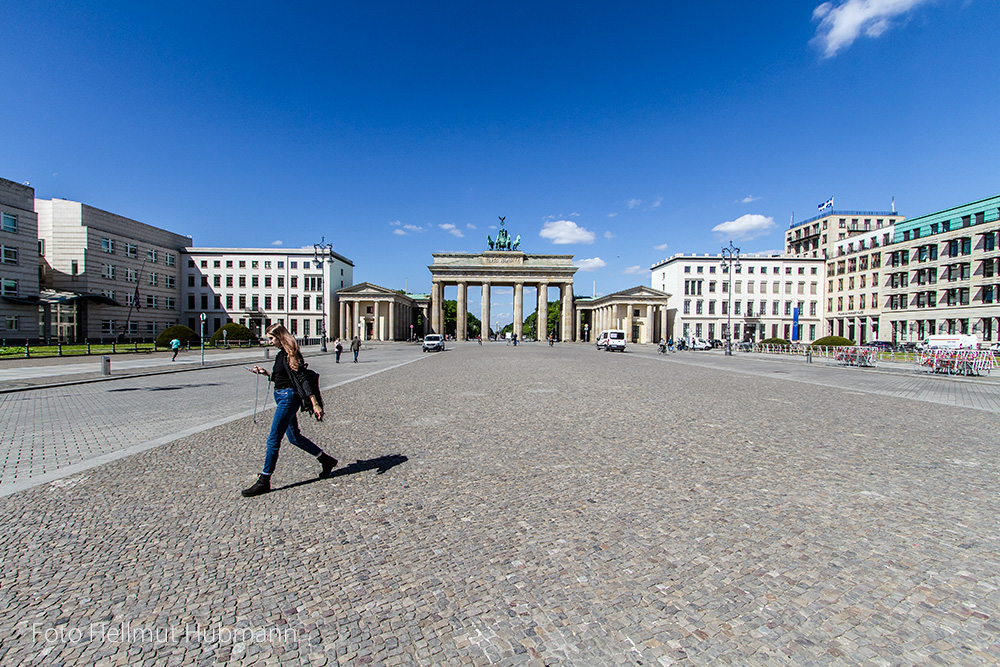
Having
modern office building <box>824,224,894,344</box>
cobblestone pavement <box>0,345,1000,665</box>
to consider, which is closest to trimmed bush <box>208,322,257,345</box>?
cobblestone pavement <box>0,345,1000,665</box>

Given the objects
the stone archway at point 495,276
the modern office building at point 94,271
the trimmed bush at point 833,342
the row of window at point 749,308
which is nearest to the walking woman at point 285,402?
the trimmed bush at point 833,342

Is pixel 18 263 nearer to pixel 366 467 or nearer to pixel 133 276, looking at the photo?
pixel 133 276

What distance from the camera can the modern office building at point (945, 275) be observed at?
55562 millimetres

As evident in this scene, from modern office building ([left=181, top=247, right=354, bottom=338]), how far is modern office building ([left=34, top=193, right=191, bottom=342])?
37.4 ft

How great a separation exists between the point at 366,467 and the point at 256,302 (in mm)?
89623

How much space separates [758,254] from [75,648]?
103252 mm

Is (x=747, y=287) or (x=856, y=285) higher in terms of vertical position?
(x=747, y=287)

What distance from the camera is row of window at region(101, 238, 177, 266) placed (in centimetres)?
6160

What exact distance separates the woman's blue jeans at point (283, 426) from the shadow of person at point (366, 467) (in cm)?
34

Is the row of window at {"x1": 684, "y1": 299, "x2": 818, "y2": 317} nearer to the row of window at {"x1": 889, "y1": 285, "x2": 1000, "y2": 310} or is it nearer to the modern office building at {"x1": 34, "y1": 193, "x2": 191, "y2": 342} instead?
the row of window at {"x1": 889, "y1": 285, "x2": 1000, "y2": 310}

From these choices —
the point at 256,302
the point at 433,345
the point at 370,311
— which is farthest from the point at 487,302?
the point at 433,345

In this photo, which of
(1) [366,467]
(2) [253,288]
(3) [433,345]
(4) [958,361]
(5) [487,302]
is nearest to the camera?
(1) [366,467]

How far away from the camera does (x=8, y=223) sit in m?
44.7

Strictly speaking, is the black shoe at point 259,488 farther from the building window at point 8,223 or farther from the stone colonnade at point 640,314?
the stone colonnade at point 640,314
